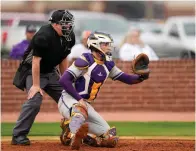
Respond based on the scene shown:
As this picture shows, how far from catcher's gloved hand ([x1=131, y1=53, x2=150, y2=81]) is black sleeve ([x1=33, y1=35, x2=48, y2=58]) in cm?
121

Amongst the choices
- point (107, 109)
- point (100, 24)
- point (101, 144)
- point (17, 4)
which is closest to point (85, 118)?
point (101, 144)

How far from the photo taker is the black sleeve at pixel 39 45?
358 inches

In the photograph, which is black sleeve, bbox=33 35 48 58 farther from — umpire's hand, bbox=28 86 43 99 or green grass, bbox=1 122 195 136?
green grass, bbox=1 122 195 136

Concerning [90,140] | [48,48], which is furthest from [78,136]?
[48,48]

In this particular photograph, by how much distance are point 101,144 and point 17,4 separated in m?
26.9

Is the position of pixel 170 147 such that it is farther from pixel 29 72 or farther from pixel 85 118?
pixel 29 72

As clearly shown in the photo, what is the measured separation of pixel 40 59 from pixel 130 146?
170 centimetres

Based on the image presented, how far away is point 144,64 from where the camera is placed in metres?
9.20

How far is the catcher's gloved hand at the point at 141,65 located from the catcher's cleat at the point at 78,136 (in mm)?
1251

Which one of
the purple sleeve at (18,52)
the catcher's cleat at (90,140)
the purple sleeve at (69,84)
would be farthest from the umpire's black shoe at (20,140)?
the purple sleeve at (18,52)

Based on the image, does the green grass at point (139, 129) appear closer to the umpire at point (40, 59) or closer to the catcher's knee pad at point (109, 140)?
the umpire at point (40, 59)

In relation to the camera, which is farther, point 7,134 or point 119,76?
point 7,134

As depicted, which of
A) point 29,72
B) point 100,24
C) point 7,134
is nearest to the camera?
point 29,72

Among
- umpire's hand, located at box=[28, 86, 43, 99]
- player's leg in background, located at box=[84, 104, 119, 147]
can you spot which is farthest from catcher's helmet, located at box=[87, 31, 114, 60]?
umpire's hand, located at box=[28, 86, 43, 99]
